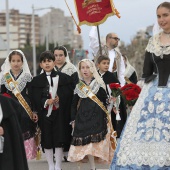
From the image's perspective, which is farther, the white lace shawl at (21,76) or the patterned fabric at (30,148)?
the patterned fabric at (30,148)

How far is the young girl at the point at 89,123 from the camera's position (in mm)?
9298

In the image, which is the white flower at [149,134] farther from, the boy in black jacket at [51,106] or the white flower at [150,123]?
the boy in black jacket at [51,106]

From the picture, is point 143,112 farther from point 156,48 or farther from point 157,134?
point 156,48

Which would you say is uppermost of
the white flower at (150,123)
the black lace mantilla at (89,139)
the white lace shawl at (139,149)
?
the white flower at (150,123)

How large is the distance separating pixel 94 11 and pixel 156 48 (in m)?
5.14

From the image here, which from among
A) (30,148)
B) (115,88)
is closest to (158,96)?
(115,88)

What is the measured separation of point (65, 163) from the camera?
434 inches

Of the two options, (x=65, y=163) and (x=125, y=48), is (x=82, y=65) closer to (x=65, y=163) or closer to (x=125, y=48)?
(x=65, y=163)

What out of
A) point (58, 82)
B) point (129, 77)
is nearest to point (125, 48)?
point (129, 77)

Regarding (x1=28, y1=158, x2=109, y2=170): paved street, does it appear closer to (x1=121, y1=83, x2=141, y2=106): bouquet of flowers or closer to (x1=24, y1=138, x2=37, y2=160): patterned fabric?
(x1=24, y1=138, x2=37, y2=160): patterned fabric

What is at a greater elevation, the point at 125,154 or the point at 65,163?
the point at 125,154

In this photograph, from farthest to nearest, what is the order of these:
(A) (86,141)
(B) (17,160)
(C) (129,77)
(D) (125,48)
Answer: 1. (D) (125,48)
2. (C) (129,77)
3. (A) (86,141)
4. (B) (17,160)

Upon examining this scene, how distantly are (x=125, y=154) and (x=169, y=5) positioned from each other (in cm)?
149

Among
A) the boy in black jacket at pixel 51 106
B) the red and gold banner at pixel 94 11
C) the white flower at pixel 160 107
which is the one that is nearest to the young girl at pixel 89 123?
the boy in black jacket at pixel 51 106
